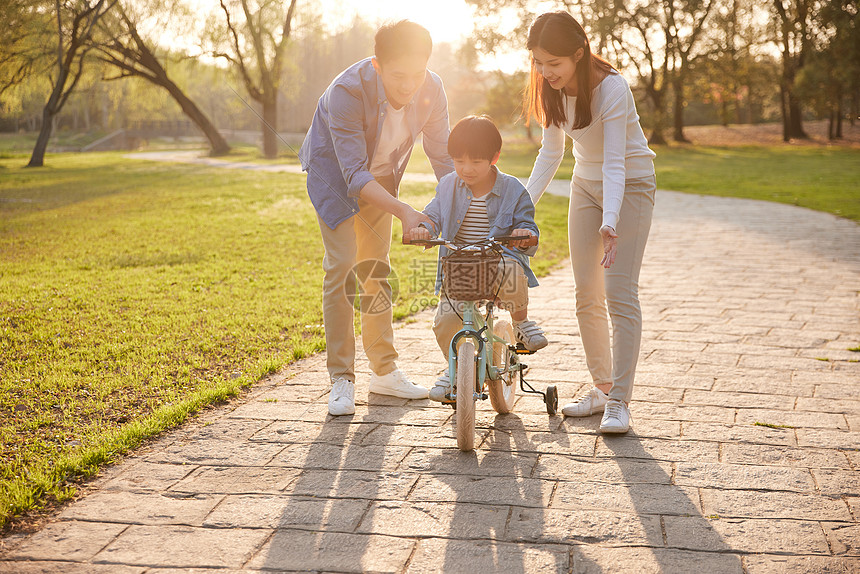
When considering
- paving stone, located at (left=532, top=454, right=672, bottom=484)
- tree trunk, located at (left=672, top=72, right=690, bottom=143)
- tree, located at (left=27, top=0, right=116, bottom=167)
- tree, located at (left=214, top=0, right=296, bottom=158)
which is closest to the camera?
paving stone, located at (left=532, top=454, right=672, bottom=484)

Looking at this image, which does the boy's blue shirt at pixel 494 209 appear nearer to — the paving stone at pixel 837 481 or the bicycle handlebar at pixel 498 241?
the bicycle handlebar at pixel 498 241

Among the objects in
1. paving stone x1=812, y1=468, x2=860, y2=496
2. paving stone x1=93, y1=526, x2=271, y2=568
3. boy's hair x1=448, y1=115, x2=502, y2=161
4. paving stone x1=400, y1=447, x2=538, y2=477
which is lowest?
paving stone x1=812, y1=468, x2=860, y2=496

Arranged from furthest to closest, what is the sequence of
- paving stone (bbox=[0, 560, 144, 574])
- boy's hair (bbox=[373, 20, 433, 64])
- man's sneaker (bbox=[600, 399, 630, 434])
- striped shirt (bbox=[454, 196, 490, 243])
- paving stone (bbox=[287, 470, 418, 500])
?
man's sneaker (bbox=[600, 399, 630, 434]) → striped shirt (bbox=[454, 196, 490, 243]) → boy's hair (bbox=[373, 20, 433, 64]) → paving stone (bbox=[287, 470, 418, 500]) → paving stone (bbox=[0, 560, 144, 574])

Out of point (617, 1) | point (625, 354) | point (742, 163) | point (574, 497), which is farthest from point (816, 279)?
point (617, 1)

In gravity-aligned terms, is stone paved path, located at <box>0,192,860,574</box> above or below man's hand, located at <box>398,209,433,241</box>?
below

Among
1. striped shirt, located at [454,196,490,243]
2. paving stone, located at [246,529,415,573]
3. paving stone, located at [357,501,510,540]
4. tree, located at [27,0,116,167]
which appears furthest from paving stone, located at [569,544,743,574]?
tree, located at [27,0,116,167]

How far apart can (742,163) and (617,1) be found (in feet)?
37.4

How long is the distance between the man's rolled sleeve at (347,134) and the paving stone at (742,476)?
1.94 metres

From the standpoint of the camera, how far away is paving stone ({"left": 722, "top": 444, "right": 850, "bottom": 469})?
349cm

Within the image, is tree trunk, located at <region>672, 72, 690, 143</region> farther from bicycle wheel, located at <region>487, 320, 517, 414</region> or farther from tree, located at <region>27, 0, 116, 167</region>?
bicycle wheel, located at <region>487, 320, 517, 414</region>

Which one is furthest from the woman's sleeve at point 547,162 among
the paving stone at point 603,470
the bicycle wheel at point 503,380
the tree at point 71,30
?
the tree at point 71,30

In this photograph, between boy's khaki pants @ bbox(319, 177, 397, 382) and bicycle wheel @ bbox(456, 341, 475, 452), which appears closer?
bicycle wheel @ bbox(456, 341, 475, 452)

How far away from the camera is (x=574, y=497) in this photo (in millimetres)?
3146

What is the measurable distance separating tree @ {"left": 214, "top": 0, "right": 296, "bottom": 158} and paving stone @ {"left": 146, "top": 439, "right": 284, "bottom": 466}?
98.8 ft
